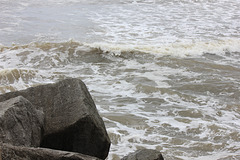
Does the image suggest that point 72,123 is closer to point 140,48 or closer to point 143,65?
point 143,65

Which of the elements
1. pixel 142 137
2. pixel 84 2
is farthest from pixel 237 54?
pixel 84 2

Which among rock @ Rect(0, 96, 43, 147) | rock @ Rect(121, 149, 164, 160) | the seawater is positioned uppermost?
rock @ Rect(0, 96, 43, 147)

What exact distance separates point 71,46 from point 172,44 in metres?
3.15

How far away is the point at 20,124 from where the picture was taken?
9.89 feet

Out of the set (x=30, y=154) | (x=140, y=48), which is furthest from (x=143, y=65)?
(x=30, y=154)

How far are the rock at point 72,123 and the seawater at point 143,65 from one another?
0.70 meters

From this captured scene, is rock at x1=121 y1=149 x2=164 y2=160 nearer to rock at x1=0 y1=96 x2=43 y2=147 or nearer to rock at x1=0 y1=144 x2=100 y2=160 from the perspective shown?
rock at x1=0 y1=144 x2=100 y2=160

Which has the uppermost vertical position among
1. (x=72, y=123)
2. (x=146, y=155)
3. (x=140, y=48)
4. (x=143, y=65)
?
(x=72, y=123)

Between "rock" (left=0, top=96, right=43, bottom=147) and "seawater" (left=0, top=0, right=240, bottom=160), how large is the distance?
4.04 ft

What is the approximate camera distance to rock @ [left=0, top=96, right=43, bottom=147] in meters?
2.85

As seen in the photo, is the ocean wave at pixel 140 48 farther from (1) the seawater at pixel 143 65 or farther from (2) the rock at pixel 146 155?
(2) the rock at pixel 146 155

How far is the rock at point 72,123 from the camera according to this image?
3328 mm

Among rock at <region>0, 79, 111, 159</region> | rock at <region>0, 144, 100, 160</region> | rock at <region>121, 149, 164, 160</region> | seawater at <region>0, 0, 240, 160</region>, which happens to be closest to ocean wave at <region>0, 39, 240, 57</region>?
seawater at <region>0, 0, 240, 160</region>

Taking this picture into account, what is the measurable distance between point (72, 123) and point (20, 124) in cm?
54
